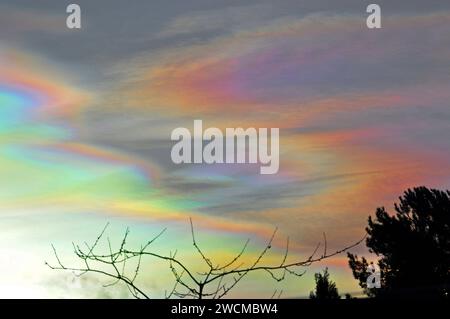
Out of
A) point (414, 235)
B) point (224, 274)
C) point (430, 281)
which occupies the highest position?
point (414, 235)

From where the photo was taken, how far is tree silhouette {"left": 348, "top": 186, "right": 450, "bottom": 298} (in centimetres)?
4522

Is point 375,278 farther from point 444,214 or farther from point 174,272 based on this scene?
point 174,272

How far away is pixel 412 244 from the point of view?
4806 cm

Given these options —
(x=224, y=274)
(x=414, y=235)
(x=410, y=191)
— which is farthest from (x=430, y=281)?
(x=224, y=274)

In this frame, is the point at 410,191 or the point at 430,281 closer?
the point at 430,281

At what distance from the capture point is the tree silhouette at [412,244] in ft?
148

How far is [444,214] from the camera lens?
157ft

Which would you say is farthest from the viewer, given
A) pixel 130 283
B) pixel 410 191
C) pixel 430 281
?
pixel 410 191
